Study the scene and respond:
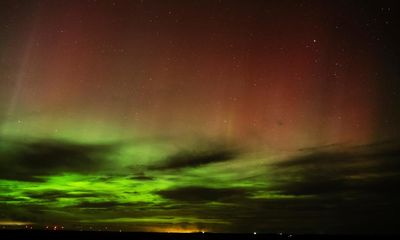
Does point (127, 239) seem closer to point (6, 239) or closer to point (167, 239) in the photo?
point (167, 239)

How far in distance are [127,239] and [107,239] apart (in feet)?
19.8

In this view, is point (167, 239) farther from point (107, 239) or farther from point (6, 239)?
point (6, 239)

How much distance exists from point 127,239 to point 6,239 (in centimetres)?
3835

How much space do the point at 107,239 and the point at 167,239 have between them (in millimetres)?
17289

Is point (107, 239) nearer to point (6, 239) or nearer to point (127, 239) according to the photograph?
point (127, 239)

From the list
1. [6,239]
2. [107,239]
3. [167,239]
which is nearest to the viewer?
[6,239]

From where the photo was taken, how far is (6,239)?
3280 inches

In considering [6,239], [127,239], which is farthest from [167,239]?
[6,239]

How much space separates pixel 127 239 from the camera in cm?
11725

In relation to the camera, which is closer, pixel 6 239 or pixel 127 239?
pixel 6 239

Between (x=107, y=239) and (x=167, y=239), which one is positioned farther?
(x=107, y=239)

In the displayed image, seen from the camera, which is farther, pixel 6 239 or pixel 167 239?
pixel 167 239

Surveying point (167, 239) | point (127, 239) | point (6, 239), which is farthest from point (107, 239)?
point (6, 239)

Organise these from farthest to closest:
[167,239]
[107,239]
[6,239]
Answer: [107,239] < [167,239] < [6,239]
